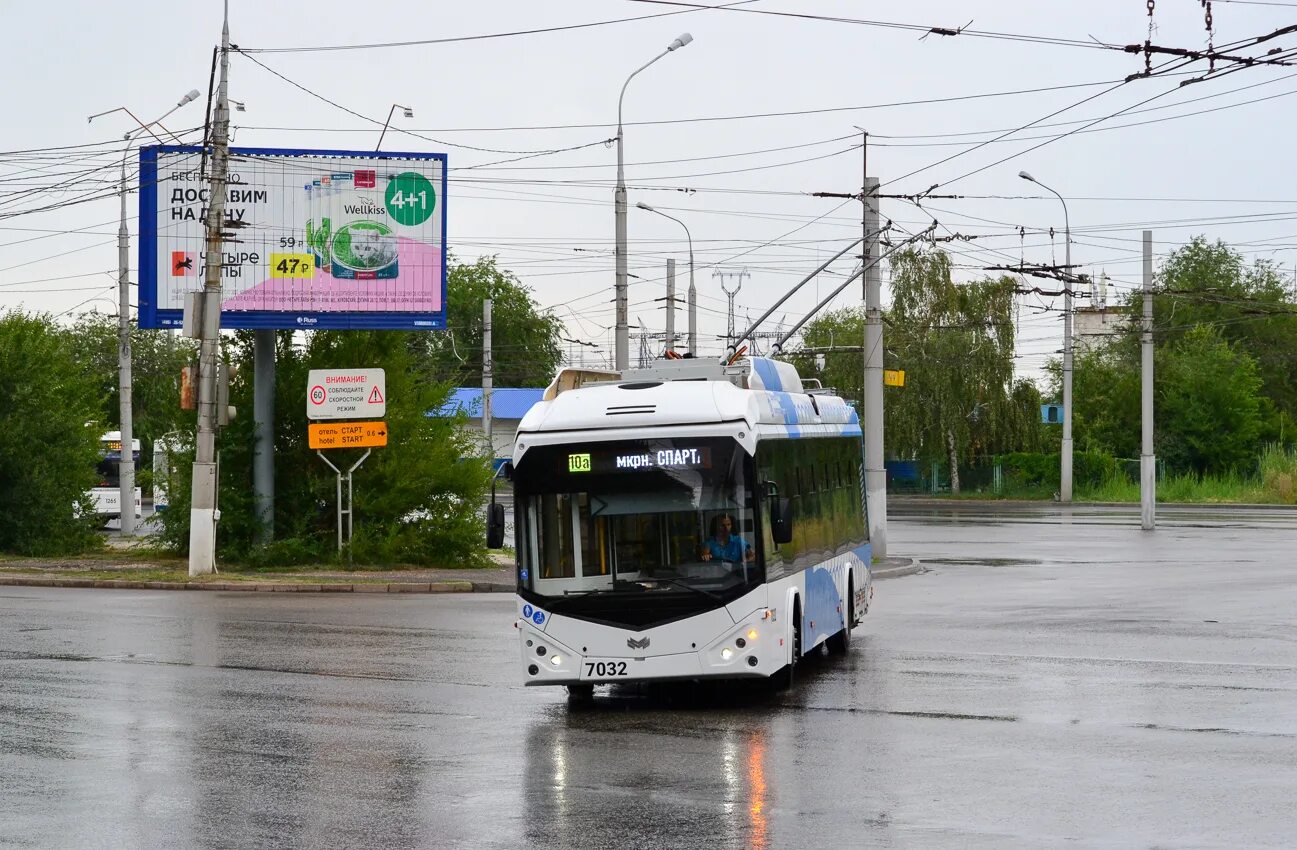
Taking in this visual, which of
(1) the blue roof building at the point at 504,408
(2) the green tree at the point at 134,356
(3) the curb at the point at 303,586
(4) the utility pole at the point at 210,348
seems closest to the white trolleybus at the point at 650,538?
(3) the curb at the point at 303,586

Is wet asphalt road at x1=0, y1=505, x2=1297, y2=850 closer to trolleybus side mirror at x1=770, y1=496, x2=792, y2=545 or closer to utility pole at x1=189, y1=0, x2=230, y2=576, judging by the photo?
trolleybus side mirror at x1=770, y1=496, x2=792, y2=545

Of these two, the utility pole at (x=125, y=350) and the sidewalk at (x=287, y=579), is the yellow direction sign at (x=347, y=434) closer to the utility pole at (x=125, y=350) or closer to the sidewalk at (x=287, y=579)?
the sidewalk at (x=287, y=579)

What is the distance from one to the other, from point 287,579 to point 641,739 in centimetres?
1743

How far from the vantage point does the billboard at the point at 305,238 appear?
31.2 metres

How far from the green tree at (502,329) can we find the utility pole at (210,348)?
254 ft

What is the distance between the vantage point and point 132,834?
28.1 feet

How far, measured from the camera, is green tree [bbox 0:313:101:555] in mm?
35125

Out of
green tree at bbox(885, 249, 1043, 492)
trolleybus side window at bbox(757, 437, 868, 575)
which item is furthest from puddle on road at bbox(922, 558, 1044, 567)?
green tree at bbox(885, 249, 1043, 492)

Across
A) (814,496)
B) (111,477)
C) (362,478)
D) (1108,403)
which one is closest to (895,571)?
(362,478)

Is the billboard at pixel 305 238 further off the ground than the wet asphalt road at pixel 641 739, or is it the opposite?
the billboard at pixel 305 238

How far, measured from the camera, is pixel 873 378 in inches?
1309

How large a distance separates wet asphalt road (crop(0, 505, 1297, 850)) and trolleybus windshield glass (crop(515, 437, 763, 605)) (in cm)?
110

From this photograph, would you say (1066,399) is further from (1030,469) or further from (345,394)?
(345,394)

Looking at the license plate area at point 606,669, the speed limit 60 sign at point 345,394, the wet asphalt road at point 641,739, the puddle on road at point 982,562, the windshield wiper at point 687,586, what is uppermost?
the speed limit 60 sign at point 345,394
